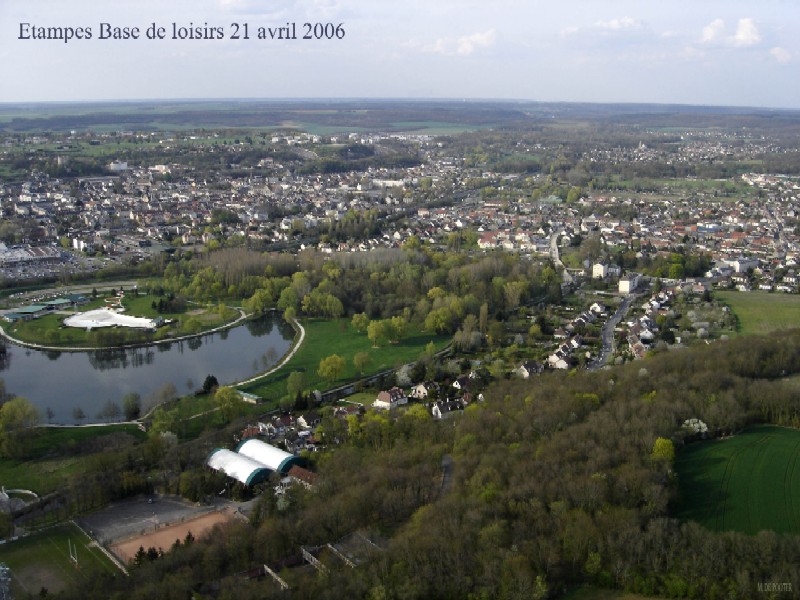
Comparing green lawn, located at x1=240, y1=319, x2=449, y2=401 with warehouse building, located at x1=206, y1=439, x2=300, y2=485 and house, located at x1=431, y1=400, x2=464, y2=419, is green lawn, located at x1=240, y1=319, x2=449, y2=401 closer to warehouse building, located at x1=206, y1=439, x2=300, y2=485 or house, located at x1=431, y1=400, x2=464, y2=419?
house, located at x1=431, y1=400, x2=464, y2=419

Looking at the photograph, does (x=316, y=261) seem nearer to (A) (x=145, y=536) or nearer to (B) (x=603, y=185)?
(A) (x=145, y=536)

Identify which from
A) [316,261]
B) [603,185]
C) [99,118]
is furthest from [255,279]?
[99,118]

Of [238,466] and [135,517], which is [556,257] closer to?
[238,466]

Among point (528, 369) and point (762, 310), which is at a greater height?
point (762, 310)

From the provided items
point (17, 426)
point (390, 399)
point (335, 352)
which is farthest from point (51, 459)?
point (335, 352)

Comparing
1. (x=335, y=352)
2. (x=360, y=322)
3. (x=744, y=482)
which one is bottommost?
(x=335, y=352)

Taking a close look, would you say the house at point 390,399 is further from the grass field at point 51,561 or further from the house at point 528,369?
the grass field at point 51,561
